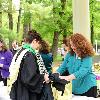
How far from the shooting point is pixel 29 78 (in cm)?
399

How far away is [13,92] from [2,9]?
18.9 metres

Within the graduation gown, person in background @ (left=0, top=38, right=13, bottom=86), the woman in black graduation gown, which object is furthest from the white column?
the graduation gown

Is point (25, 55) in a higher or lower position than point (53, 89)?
higher

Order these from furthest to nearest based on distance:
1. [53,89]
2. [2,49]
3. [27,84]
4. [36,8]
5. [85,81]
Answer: [36,8] → [2,49] → [85,81] → [53,89] → [27,84]

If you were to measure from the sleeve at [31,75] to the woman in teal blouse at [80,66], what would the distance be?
37 cm

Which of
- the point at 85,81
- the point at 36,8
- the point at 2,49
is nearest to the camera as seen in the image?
the point at 85,81

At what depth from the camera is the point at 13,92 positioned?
13.7 ft

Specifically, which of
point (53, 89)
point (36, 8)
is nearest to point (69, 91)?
point (53, 89)

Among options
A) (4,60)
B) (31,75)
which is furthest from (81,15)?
(31,75)

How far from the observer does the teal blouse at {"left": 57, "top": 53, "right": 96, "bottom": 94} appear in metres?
4.52

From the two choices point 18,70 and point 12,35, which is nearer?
point 18,70

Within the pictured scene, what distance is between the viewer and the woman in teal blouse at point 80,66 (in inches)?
177

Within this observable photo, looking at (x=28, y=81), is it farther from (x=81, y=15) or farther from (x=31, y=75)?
(x=81, y=15)

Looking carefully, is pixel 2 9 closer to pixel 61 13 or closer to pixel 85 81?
pixel 61 13
